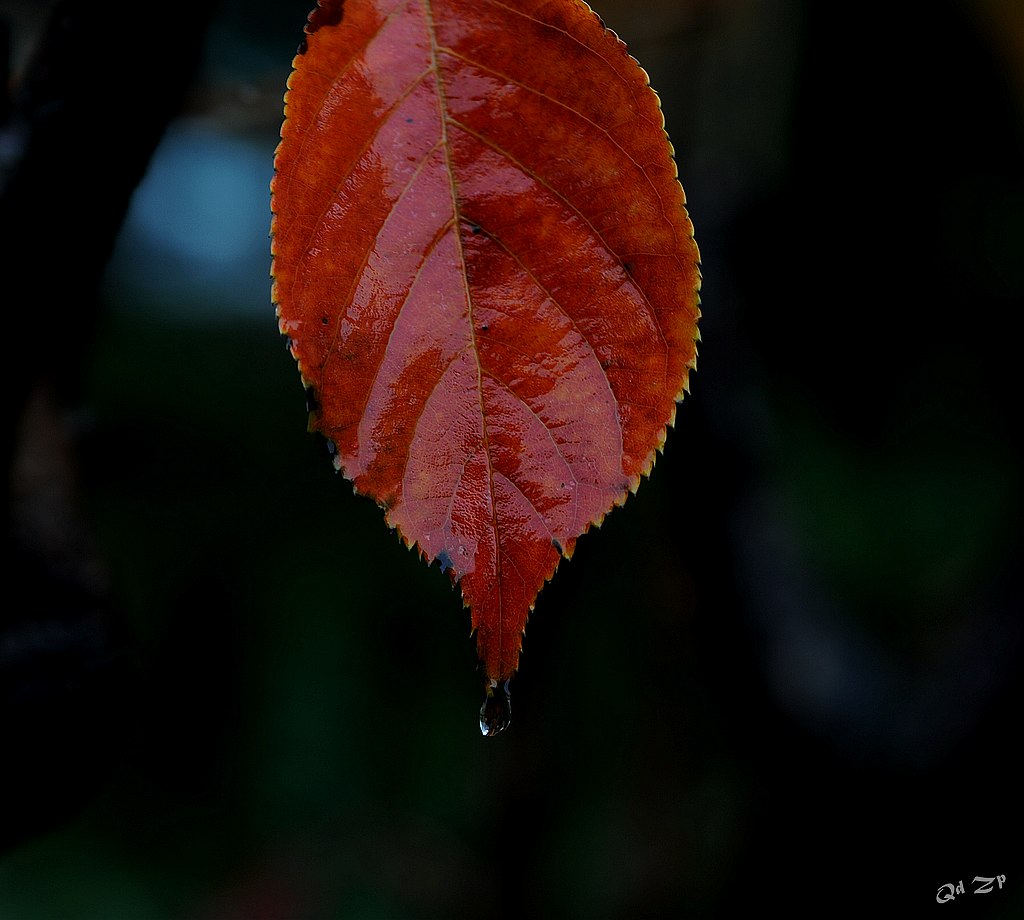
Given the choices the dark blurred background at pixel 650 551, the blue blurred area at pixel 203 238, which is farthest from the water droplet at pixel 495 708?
the blue blurred area at pixel 203 238

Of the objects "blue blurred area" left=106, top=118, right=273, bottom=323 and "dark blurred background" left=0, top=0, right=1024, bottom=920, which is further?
"blue blurred area" left=106, top=118, right=273, bottom=323

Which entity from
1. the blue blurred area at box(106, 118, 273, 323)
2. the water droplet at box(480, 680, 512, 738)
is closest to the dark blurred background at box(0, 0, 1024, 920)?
the blue blurred area at box(106, 118, 273, 323)

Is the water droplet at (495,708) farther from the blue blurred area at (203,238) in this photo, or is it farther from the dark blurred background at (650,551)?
the blue blurred area at (203,238)

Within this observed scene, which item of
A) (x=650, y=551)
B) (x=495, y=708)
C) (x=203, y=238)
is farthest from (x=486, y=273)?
(x=203, y=238)

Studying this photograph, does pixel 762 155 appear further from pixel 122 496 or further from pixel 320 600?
pixel 122 496

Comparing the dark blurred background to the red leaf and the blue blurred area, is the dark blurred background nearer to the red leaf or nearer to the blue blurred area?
the blue blurred area

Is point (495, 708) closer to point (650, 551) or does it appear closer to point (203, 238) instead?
point (650, 551)

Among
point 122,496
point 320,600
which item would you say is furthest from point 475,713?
point 122,496
